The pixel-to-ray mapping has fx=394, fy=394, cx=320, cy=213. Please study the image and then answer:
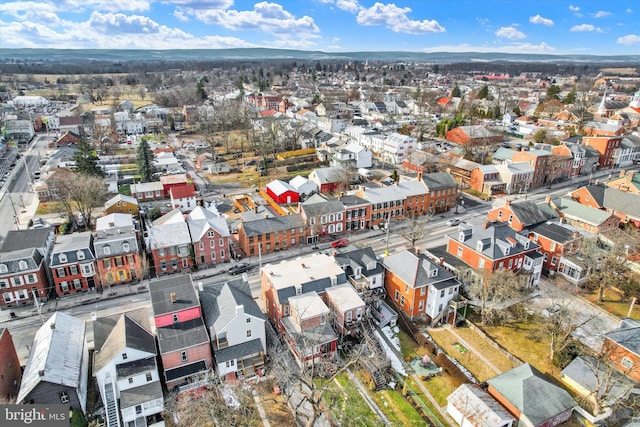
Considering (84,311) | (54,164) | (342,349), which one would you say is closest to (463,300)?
(342,349)

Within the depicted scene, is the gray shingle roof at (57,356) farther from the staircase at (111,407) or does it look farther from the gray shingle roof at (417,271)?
the gray shingle roof at (417,271)

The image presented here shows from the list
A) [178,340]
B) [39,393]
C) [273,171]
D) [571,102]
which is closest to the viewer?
[39,393]

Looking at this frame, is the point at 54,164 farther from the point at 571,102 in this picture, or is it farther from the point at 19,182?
the point at 571,102

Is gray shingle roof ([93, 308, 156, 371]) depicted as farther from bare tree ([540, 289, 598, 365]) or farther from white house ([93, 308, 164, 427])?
bare tree ([540, 289, 598, 365])

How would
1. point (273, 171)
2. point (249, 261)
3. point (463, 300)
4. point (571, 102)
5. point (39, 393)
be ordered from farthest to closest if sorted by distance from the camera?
point (571, 102) < point (273, 171) < point (249, 261) < point (463, 300) < point (39, 393)

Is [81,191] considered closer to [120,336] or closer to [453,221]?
[120,336]

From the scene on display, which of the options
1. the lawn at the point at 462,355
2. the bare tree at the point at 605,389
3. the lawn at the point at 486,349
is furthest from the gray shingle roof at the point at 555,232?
the lawn at the point at 462,355
